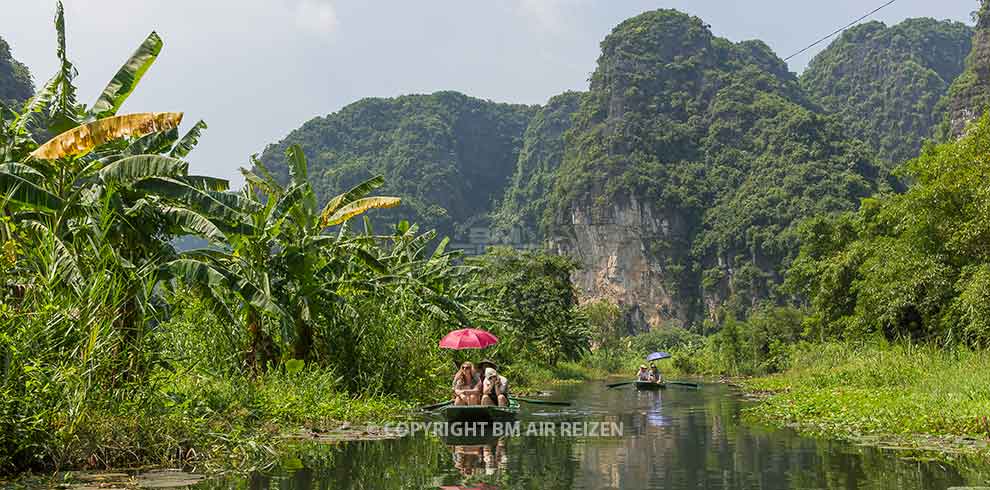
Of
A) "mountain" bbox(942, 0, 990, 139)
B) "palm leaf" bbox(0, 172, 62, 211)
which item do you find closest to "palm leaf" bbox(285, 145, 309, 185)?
"palm leaf" bbox(0, 172, 62, 211)

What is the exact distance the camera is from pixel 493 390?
544 inches

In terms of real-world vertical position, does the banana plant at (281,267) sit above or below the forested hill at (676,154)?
below

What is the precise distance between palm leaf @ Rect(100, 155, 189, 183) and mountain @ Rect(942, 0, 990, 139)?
63.0 m

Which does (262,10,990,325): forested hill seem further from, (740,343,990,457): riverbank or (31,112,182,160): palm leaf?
(31,112,182,160): palm leaf

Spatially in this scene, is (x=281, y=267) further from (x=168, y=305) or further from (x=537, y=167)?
(x=537, y=167)

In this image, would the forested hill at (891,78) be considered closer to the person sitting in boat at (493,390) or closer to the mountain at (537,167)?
the mountain at (537,167)

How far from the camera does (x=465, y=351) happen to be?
862 inches

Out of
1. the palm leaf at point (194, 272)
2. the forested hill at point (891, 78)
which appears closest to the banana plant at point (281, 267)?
the palm leaf at point (194, 272)

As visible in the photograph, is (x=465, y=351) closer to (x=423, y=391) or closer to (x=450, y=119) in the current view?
(x=423, y=391)

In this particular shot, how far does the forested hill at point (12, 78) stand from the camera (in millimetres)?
54656

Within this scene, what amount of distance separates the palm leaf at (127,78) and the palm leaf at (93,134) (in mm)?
1310

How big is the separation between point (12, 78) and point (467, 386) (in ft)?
175

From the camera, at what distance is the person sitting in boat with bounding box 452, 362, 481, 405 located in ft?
45.4

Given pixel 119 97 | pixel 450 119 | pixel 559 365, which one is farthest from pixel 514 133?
pixel 119 97
